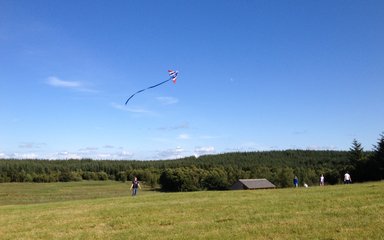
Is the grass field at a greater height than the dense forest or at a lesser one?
lesser

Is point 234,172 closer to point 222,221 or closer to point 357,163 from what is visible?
point 357,163

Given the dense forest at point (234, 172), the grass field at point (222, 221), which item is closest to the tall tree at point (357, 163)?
the dense forest at point (234, 172)

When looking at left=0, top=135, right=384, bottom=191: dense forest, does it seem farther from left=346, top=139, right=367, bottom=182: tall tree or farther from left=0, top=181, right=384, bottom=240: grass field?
left=0, top=181, right=384, bottom=240: grass field

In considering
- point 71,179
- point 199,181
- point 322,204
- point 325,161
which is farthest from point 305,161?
point 322,204

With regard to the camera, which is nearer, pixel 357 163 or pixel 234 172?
pixel 357 163

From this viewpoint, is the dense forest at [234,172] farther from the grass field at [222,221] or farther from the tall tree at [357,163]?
the grass field at [222,221]

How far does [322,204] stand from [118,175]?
163 meters

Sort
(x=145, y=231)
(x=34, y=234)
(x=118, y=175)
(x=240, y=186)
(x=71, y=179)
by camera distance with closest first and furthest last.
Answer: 1. (x=145, y=231)
2. (x=34, y=234)
3. (x=240, y=186)
4. (x=71, y=179)
5. (x=118, y=175)

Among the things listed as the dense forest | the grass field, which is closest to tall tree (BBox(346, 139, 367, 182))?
the dense forest

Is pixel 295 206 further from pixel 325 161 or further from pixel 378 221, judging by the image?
pixel 325 161

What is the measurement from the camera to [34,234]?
62.2 ft

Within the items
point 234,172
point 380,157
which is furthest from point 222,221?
point 234,172

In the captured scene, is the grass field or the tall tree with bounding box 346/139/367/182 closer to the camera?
Result: the grass field

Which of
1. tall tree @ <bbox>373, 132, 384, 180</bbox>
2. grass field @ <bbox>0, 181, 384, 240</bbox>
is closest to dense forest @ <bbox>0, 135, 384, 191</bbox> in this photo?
tall tree @ <bbox>373, 132, 384, 180</bbox>
